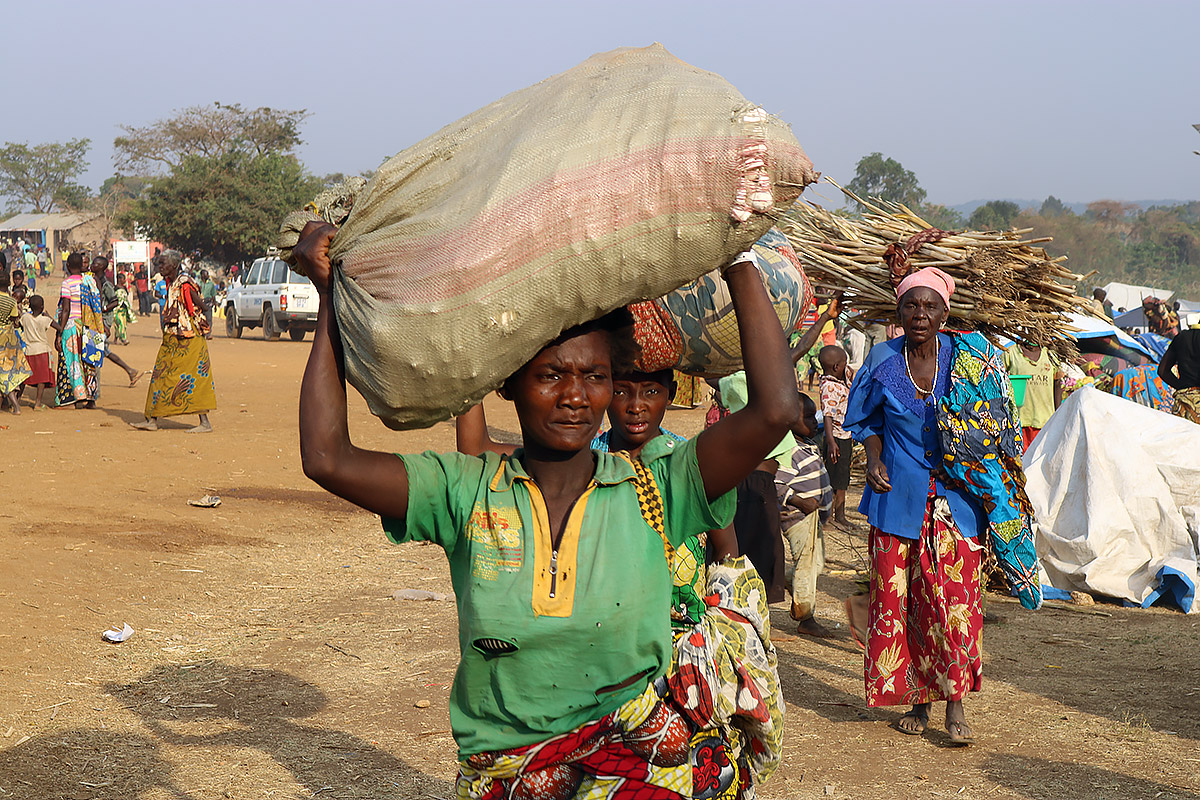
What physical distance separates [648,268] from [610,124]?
0.83 ft

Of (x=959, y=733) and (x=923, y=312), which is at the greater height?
(x=923, y=312)

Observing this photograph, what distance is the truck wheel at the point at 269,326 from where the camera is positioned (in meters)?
29.0

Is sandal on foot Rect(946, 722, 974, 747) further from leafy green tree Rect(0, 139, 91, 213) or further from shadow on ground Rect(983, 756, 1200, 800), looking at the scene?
leafy green tree Rect(0, 139, 91, 213)

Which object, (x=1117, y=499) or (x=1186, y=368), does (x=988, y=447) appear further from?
(x=1186, y=368)

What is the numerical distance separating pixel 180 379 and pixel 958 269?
30.4ft

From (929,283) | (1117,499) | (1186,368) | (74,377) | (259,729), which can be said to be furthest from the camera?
(74,377)

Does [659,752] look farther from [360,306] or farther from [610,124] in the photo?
[610,124]

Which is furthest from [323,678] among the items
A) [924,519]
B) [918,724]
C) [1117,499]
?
[1117,499]

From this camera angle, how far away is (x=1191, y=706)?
532 centimetres

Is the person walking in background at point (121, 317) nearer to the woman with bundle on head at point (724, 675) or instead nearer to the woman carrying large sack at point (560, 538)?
the woman with bundle on head at point (724, 675)

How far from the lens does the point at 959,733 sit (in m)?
4.78

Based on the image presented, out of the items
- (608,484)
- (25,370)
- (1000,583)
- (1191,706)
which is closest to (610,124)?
(608,484)

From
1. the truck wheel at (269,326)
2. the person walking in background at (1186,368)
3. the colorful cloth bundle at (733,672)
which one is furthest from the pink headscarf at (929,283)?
the truck wheel at (269,326)

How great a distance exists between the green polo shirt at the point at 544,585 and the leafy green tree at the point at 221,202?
40.6m
